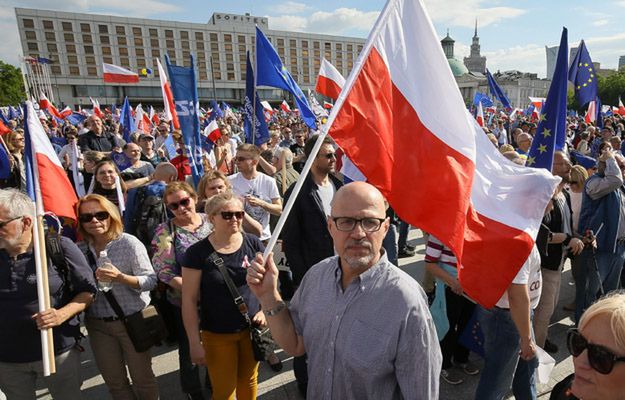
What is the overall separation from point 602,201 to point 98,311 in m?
4.64

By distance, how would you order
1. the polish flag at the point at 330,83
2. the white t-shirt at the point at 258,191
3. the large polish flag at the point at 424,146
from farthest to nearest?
the polish flag at the point at 330,83
the white t-shirt at the point at 258,191
the large polish flag at the point at 424,146

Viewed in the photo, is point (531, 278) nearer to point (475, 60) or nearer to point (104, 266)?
point (104, 266)

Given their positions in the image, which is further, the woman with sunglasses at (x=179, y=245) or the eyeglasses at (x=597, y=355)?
the woman with sunglasses at (x=179, y=245)

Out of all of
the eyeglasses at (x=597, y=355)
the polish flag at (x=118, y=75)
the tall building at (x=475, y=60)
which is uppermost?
the tall building at (x=475, y=60)

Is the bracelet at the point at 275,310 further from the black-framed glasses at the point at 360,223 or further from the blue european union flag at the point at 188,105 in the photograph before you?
the blue european union flag at the point at 188,105

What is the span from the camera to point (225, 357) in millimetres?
2605

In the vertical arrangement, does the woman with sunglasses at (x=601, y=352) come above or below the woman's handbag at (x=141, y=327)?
above

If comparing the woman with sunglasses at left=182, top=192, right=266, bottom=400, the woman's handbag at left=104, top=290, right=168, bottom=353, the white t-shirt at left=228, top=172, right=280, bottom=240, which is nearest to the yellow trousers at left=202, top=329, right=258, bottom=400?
the woman with sunglasses at left=182, top=192, right=266, bottom=400

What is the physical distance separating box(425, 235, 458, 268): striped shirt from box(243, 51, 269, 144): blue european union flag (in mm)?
3591

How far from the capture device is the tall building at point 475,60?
117625 mm

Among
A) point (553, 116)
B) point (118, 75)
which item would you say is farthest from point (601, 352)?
point (118, 75)

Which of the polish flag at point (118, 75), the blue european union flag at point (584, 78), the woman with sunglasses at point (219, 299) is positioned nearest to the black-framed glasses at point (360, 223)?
the woman with sunglasses at point (219, 299)

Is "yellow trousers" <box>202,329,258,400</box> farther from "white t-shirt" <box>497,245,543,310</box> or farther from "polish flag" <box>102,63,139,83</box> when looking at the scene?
"polish flag" <box>102,63,139,83</box>

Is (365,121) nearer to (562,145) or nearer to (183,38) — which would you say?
(562,145)
